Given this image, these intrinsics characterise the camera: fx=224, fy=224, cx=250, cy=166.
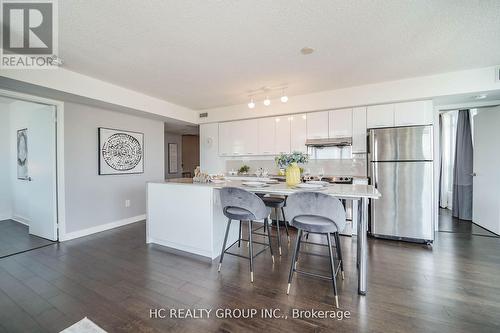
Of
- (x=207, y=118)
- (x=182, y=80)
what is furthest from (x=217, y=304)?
(x=207, y=118)

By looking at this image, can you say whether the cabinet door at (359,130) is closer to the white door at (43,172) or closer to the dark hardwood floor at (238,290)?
the dark hardwood floor at (238,290)

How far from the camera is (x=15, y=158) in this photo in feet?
14.9

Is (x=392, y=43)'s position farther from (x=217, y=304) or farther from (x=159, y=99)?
(x=159, y=99)

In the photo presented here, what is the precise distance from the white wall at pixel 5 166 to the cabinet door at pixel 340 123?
6574 mm

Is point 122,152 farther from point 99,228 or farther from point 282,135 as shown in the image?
point 282,135

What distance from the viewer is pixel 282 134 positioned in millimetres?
4684

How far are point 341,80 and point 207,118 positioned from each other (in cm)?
312

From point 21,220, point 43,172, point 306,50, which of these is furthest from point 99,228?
point 306,50

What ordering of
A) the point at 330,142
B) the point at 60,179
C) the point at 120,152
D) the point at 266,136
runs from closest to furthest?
the point at 60,179, the point at 330,142, the point at 120,152, the point at 266,136

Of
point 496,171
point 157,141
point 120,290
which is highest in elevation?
point 157,141

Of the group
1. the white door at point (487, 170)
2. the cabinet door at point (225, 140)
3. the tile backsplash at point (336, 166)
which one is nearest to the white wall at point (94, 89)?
the cabinet door at point (225, 140)

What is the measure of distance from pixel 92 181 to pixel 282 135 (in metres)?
3.65

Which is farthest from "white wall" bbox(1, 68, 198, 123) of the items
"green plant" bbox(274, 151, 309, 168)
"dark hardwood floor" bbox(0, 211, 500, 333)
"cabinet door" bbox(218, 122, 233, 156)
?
"green plant" bbox(274, 151, 309, 168)

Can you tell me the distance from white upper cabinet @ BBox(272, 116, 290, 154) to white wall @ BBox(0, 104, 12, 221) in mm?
5579
